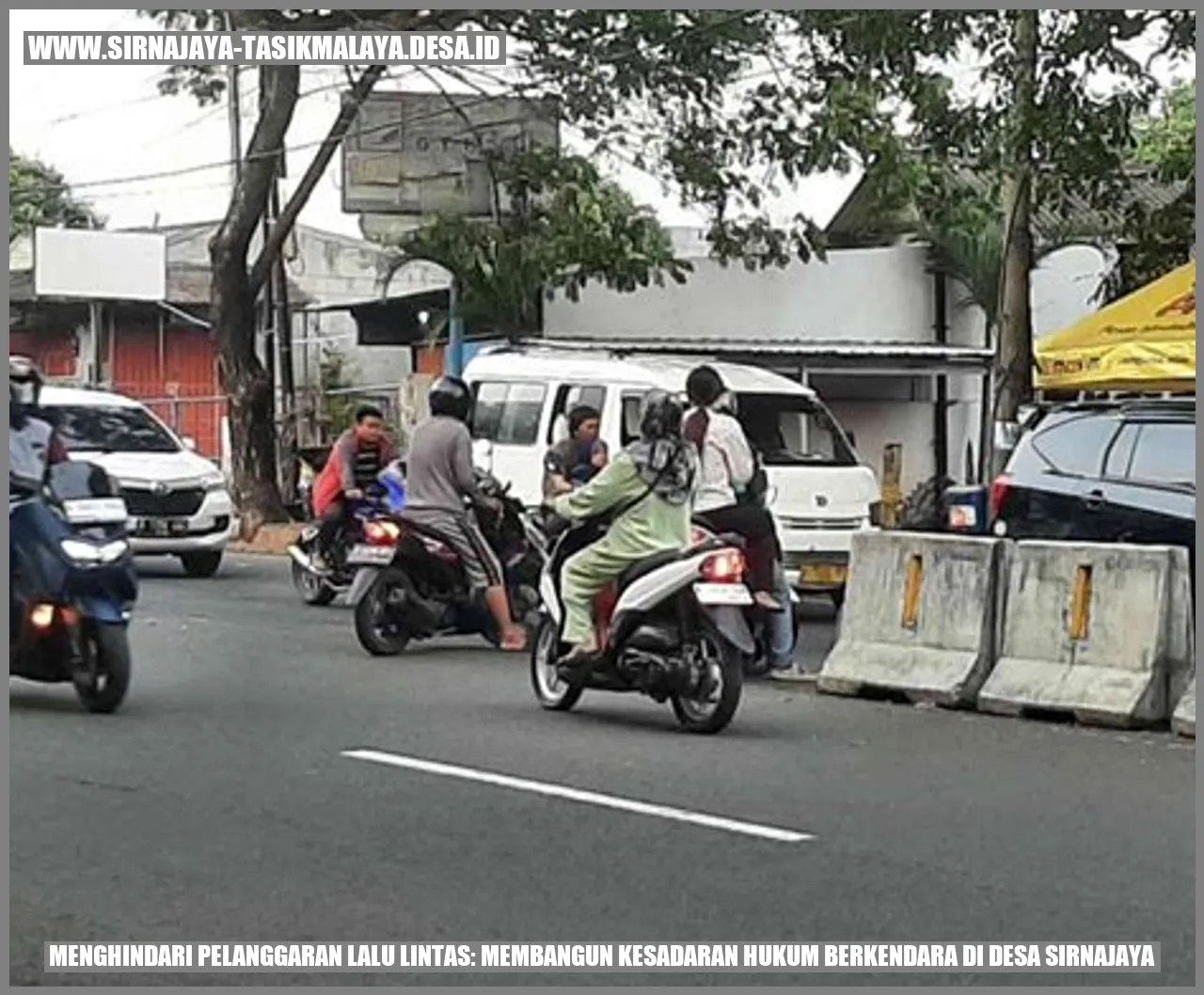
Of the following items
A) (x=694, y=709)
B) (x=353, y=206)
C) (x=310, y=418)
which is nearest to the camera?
(x=694, y=709)

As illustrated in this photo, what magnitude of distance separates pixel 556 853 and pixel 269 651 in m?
6.52

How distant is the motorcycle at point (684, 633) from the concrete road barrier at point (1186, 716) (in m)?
2.09

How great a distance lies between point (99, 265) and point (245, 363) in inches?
79.6

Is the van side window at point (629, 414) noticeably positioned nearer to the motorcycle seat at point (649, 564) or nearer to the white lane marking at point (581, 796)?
the motorcycle seat at point (649, 564)

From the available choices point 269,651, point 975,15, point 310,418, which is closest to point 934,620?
point 269,651

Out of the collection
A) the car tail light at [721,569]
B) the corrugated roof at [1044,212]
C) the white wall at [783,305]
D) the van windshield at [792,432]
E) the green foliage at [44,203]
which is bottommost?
the car tail light at [721,569]

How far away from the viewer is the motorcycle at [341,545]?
641 inches

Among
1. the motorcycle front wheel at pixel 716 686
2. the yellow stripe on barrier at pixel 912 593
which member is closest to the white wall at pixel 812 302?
the yellow stripe on barrier at pixel 912 593

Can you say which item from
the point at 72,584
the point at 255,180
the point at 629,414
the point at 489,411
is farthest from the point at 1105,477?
the point at 255,180

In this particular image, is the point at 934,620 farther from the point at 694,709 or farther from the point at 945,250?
the point at 945,250

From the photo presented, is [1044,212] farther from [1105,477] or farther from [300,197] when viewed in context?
[300,197]

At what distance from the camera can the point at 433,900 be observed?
23.8ft

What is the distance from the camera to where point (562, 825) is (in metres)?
8.63

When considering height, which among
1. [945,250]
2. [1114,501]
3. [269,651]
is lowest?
[269,651]
